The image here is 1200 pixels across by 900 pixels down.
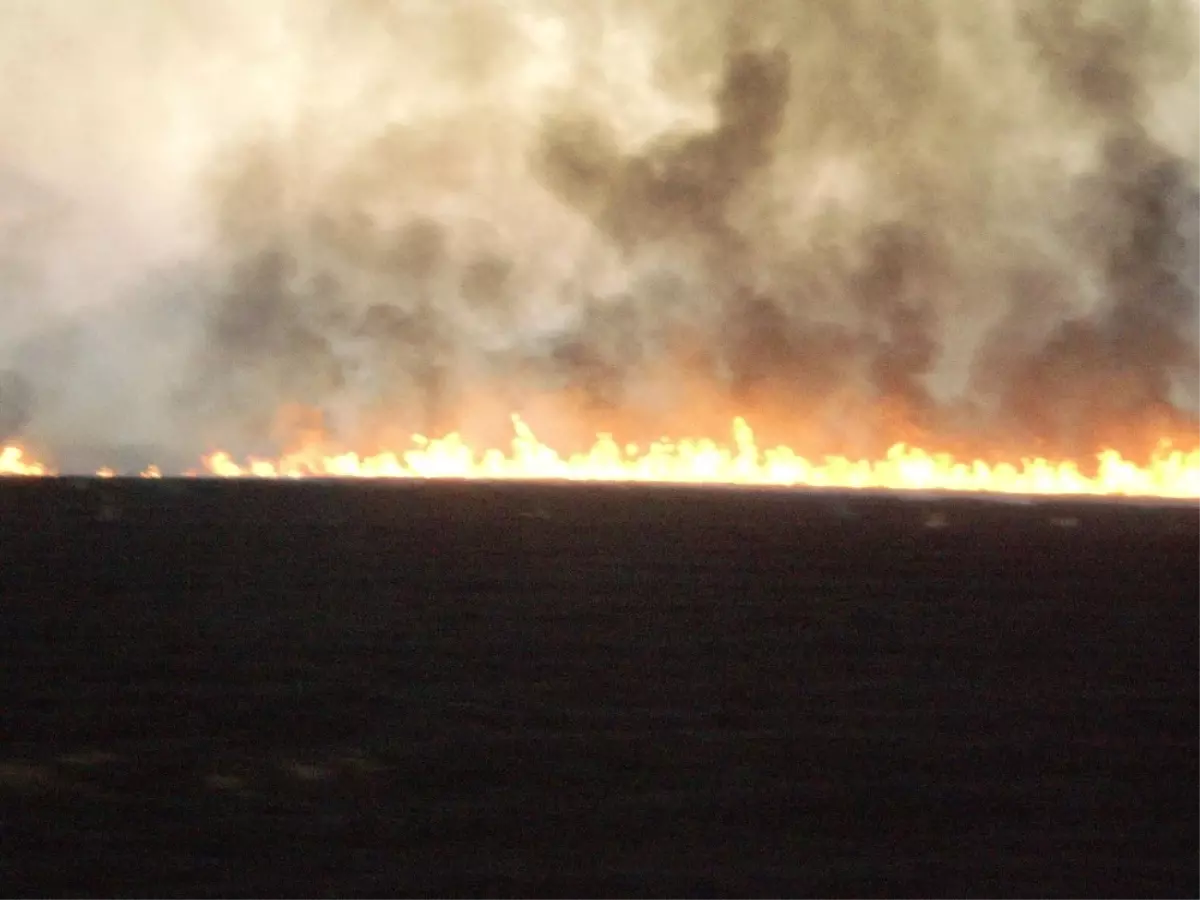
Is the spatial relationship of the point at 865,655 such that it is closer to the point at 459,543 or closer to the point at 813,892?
the point at 813,892

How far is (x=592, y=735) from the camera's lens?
81.0 ft

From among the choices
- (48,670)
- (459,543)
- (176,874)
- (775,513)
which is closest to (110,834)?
(176,874)

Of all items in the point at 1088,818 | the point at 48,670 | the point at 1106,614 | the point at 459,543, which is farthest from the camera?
the point at 459,543

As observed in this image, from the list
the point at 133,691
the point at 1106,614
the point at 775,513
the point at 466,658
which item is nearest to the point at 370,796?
the point at 133,691

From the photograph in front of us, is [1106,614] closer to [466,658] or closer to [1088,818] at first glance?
[466,658]

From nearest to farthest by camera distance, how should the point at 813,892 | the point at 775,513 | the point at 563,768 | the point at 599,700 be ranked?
1. the point at 813,892
2. the point at 563,768
3. the point at 599,700
4. the point at 775,513

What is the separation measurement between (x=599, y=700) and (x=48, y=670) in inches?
471

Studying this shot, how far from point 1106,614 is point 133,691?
29321 mm

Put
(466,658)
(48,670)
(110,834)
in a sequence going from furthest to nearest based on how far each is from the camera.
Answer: (466,658), (48,670), (110,834)

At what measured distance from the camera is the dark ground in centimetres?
1700

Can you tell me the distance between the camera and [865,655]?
1391 inches

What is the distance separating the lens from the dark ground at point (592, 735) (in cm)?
1700

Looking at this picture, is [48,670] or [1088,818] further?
[48,670]

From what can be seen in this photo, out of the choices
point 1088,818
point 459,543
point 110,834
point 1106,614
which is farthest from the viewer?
point 459,543
